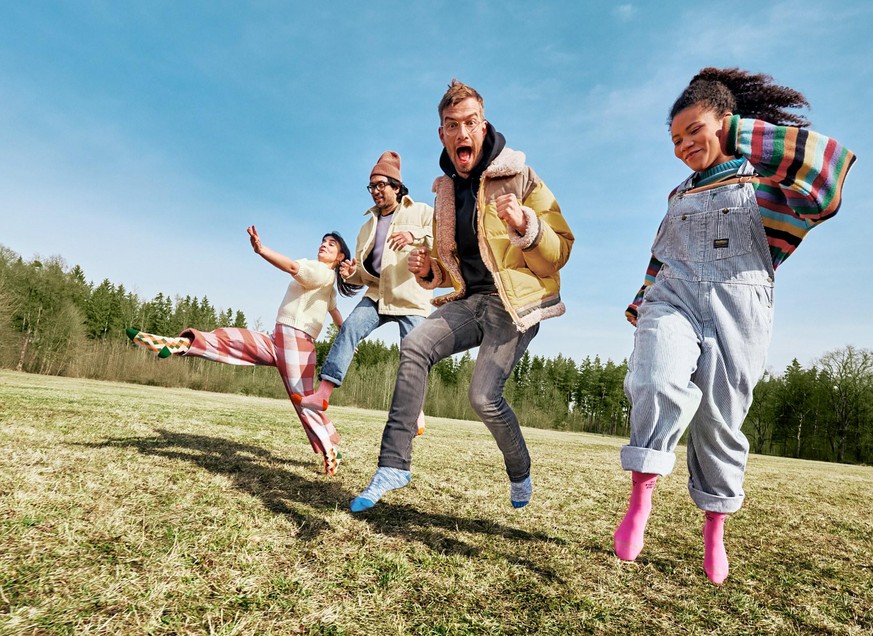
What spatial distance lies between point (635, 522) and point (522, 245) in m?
1.48

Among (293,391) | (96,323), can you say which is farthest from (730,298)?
(96,323)

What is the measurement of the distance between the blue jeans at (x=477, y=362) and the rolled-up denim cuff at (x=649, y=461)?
A: 0.85 meters

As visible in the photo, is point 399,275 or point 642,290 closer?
point 642,290

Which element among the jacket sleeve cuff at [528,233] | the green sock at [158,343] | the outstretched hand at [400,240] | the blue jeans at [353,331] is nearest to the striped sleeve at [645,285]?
the jacket sleeve cuff at [528,233]

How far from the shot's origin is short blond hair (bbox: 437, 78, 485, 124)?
312 cm

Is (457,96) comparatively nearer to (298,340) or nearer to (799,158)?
(799,158)

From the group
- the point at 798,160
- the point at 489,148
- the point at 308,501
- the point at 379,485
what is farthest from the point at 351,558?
the point at 798,160

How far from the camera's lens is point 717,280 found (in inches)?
94.8

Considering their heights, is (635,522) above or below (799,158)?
below

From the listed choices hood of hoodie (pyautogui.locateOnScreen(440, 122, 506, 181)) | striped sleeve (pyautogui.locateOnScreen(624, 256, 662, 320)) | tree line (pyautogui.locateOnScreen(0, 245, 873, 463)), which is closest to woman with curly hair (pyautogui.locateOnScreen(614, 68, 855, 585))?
striped sleeve (pyautogui.locateOnScreen(624, 256, 662, 320))

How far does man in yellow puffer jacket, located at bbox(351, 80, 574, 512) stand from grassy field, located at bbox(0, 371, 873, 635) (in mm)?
522

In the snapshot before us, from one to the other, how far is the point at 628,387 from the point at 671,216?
98 centimetres

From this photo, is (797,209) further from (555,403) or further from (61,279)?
(555,403)

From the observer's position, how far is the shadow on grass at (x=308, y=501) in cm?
272
